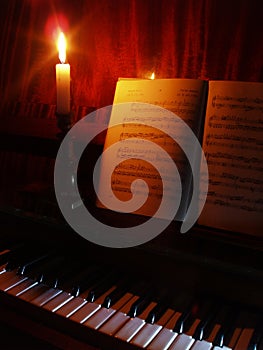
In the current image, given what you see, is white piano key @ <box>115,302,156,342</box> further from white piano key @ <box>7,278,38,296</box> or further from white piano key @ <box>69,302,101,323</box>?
white piano key @ <box>7,278,38,296</box>

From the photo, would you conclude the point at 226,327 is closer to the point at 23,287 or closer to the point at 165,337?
the point at 165,337

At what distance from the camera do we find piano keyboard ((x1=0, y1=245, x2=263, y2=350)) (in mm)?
712

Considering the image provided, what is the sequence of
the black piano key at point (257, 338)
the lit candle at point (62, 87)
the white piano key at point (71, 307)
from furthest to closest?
the lit candle at point (62, 87) < the white piano key at point (71, 307) < the black piano key at point (257, 338)

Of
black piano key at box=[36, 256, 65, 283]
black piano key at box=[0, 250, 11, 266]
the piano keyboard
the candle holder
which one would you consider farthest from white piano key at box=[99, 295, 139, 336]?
the candle holder

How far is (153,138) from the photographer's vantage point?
40.9 inches

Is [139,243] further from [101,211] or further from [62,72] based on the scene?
[62,72]

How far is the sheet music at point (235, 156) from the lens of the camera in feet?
2.98

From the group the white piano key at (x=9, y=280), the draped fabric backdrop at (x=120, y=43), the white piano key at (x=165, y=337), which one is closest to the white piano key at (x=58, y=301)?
the white piano key at (x=9, y=280)

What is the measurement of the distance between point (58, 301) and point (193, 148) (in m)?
0.49

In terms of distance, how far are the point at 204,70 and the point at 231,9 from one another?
180 millimetres

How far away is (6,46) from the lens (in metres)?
1.44

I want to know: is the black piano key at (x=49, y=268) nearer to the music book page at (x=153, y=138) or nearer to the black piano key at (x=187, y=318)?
the music book page at (x=153, y=138)

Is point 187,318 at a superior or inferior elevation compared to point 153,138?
inferior

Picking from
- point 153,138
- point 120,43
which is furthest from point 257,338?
point 120,43
